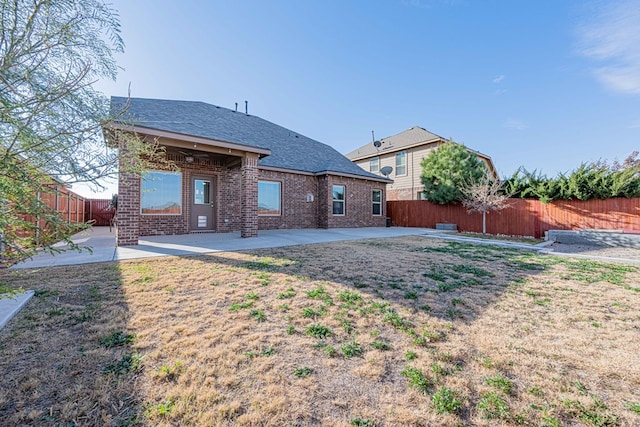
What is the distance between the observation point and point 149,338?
7.86ft

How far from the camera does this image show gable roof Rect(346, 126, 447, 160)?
62.1 feet

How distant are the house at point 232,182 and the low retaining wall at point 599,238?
814 centimetres

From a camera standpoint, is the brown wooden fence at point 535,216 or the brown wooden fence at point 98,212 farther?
the brown wooden fence at point 98,212

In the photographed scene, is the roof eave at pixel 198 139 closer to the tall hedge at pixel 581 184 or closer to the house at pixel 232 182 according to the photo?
the house at pixel 232 182

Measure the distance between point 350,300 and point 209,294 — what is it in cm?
193

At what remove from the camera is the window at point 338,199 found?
13734mm

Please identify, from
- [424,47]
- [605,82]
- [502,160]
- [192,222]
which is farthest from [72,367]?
[502,160]

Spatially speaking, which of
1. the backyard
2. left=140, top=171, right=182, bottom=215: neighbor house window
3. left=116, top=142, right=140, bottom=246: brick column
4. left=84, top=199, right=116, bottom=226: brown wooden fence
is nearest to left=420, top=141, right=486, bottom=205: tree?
the backyard

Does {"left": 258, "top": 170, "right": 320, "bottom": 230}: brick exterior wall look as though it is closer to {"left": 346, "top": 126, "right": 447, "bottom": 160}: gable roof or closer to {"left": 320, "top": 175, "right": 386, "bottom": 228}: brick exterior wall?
{"left": 320, "top": 175, "right": 386, "bottom": 228}: brick exterior wall

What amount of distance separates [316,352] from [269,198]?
10.1 meters

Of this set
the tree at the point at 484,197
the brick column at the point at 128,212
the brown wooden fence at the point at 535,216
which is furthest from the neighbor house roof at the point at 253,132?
the tree at the point at 484,197

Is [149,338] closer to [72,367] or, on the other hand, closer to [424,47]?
[72,367]

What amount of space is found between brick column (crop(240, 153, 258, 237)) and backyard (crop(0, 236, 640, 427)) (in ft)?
14.6

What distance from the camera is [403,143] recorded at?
799 inches
